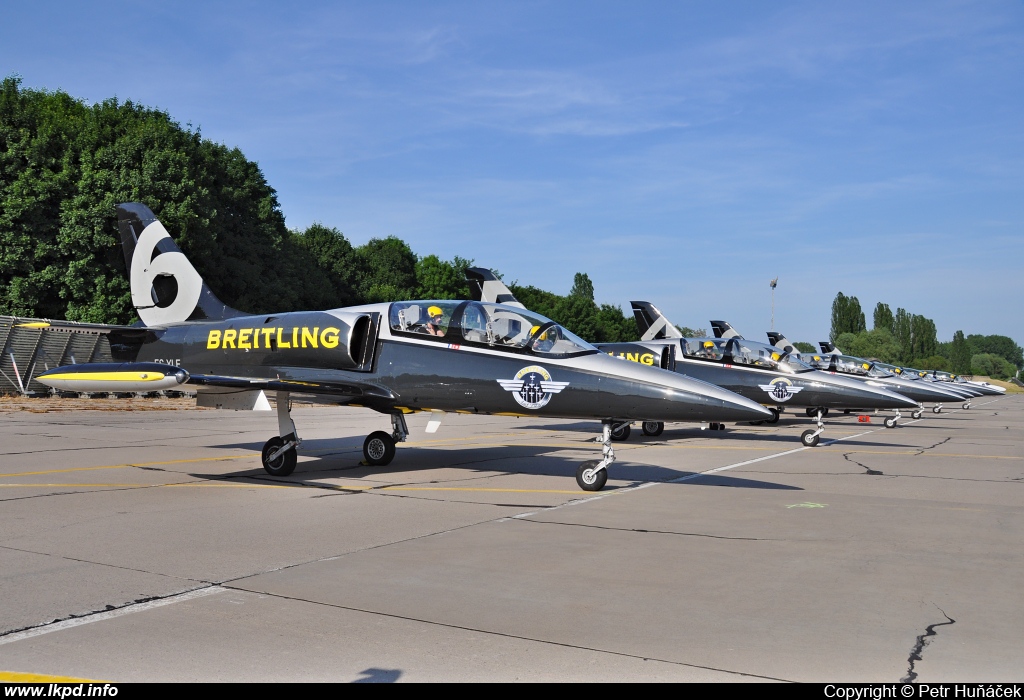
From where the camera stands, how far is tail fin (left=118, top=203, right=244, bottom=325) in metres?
15.7

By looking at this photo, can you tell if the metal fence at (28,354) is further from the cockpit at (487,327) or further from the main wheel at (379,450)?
the cockpit at (487,327)

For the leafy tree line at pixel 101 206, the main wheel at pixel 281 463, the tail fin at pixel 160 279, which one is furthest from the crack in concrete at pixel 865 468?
the leafy tree line at pixel 101 206

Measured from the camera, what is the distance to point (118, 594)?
5.57m

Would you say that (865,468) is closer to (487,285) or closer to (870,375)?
(487,285)

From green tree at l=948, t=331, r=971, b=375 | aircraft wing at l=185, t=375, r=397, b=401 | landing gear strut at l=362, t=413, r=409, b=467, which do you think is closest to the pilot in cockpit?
aircraft wing at l=185, t=375, r=397, b=401

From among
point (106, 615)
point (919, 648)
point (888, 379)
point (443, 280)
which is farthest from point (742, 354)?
point (443, 280)

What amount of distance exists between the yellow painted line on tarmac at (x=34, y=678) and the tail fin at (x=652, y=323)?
24.7 m

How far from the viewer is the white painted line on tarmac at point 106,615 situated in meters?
4.66

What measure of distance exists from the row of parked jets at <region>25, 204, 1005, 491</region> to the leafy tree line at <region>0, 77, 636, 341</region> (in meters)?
23.7

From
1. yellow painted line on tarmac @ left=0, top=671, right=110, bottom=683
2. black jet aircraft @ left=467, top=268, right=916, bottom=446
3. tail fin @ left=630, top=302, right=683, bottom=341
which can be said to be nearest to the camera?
yellow painted line on tarmac @ left=0, top=671, right=110, bottom=683

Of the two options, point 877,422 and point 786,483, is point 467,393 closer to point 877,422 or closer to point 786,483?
point 786,483

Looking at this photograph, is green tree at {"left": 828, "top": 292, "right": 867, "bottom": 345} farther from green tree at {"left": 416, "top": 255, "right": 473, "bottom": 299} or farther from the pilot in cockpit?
the pilot in cockpit

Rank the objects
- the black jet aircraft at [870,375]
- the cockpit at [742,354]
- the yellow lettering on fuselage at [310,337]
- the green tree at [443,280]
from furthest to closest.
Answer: the green tree at [443,280], the black jet aircraft at [870,375], the cockpit at [742,354], the yellow lettering on fuselage at [310,337]
